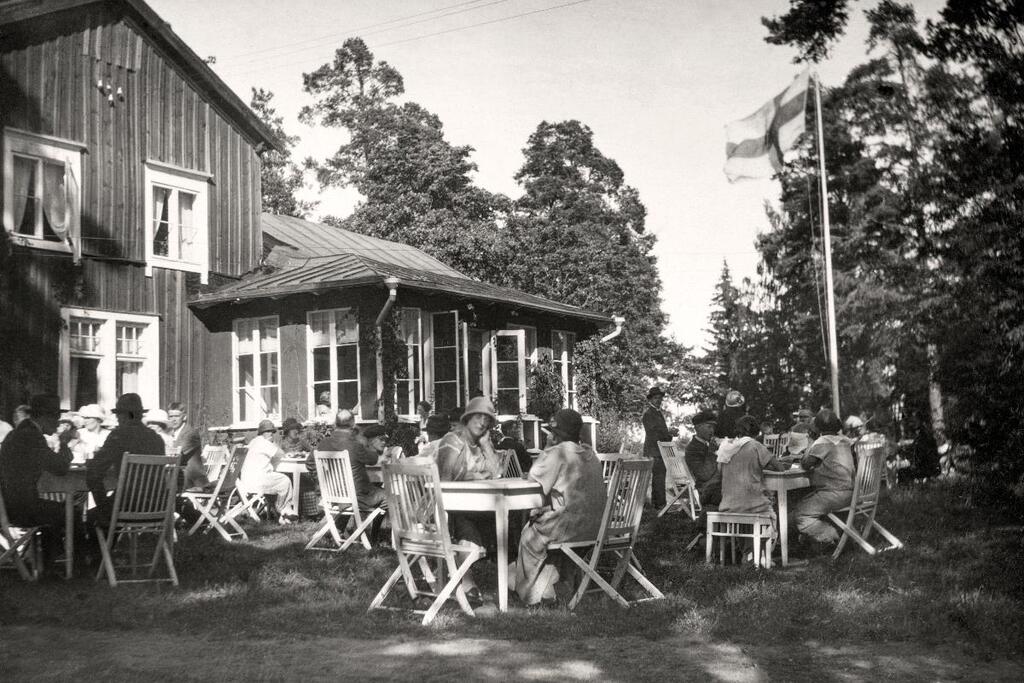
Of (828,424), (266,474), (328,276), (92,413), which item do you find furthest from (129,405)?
(328,276)

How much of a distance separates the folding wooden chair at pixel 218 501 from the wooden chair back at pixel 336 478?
1215mm

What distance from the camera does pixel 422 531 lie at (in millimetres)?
7066

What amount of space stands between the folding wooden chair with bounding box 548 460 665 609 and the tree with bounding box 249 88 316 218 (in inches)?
1393

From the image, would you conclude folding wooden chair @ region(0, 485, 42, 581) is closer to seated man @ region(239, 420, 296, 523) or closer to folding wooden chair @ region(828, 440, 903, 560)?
seated man @ region(239, 420, 296, 523)

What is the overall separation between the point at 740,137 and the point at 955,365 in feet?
8.31

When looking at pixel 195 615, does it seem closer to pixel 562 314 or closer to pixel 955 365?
pixel 955 365

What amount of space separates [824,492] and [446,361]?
1050 centimetres

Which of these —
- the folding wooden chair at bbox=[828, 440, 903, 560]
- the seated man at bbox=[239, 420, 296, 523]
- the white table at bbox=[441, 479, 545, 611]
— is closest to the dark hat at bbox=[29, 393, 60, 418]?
the white table at bbox=[441, 479, 545, 611]

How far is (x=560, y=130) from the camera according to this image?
47969 mm

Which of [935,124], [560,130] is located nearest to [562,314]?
[935,124]

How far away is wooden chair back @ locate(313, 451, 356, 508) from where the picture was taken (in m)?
9.92

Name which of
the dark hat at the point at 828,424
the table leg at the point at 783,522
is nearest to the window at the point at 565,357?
the dark hat at the point at 828,424

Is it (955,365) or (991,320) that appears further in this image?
(955,365)

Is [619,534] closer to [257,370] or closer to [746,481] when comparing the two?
[746,481]
